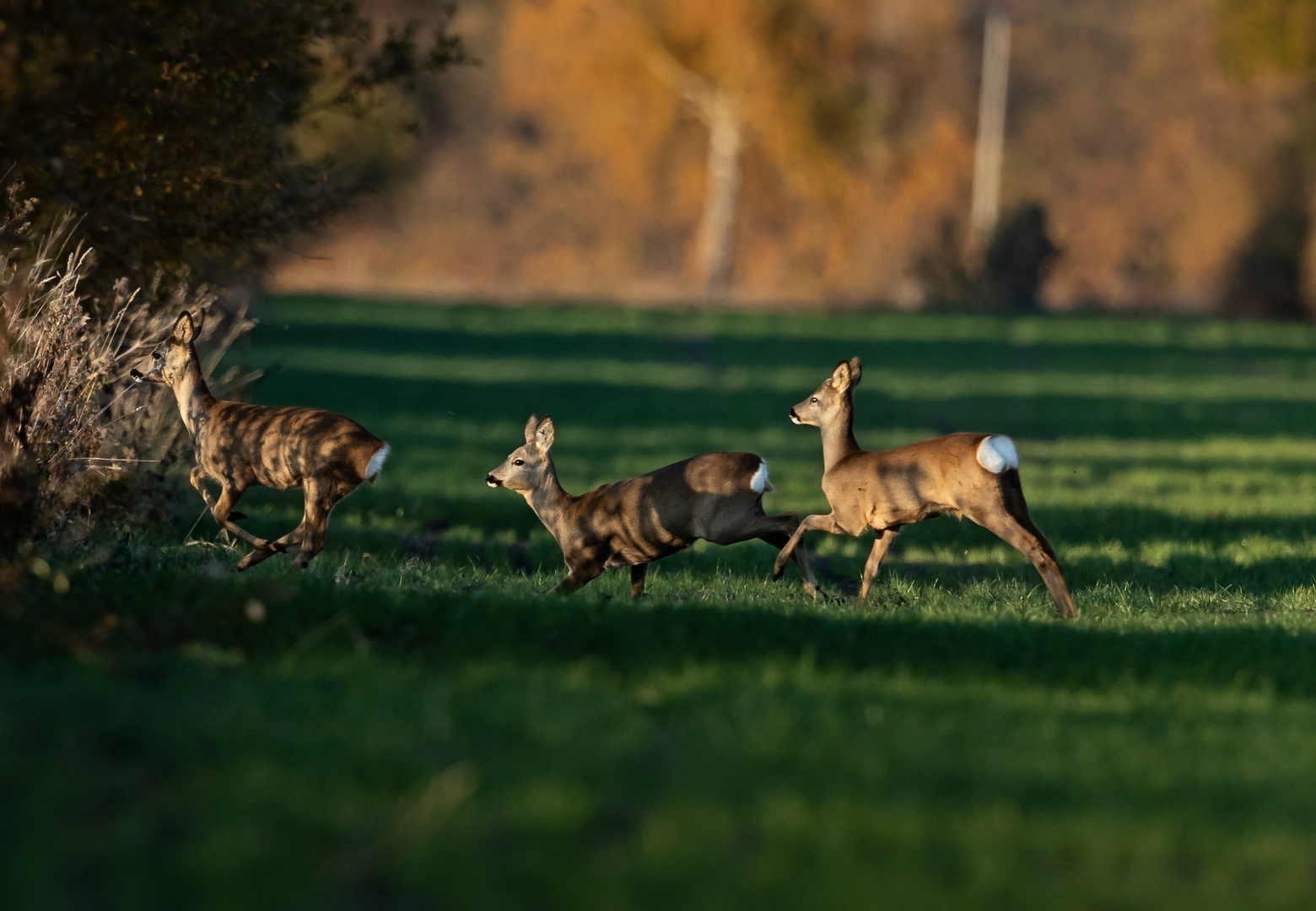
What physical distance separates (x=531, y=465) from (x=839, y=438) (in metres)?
1.95

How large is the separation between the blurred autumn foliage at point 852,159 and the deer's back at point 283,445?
3297cm

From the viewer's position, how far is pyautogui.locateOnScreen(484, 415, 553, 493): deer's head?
10.3 meters

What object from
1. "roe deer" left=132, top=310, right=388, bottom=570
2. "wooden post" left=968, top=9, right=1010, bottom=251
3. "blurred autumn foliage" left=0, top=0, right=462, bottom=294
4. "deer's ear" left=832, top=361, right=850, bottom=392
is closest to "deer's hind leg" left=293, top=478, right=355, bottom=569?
"roe deer" left=132, top=310, right=388, bottom=570

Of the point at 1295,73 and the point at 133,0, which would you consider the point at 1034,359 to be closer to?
the point at 1295,73

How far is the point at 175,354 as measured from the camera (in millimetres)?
10828

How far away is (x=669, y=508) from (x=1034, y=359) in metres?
28.7

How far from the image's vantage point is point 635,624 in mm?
7926

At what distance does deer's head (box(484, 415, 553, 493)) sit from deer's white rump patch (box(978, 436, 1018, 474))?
268 centimetres

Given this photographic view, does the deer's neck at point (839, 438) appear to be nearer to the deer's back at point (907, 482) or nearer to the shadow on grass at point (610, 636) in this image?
the deer's back at point (907, 482)

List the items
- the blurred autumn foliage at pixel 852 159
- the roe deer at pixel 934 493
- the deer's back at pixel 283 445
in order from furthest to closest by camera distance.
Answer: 1. the blurred autumn foliage at pixel 852 159
2. the deer's back at pixel 283 445
3. the roe deer at pixel 934 493

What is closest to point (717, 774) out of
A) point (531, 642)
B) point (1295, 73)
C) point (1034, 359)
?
point (531, 642)

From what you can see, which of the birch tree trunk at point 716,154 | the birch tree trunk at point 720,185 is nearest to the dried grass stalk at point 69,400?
the birch tree trunk at point 716,154

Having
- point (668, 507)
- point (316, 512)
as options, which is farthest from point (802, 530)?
point (316, 512)

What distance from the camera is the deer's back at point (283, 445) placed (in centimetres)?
985
